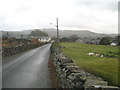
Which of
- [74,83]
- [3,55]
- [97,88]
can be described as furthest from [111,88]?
[3,55]

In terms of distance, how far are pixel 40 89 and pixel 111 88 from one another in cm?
617

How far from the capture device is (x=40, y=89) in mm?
10445

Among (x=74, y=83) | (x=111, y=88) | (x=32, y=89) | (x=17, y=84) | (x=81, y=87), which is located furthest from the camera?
(x=17, y=84)


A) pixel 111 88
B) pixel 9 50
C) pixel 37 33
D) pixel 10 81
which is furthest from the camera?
pixel 37 33

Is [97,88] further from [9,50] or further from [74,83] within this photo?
[9,50]

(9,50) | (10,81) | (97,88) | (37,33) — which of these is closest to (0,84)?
(10,81)

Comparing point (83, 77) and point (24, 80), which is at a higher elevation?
point (83, 77)

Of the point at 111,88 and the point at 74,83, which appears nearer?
the point at 111,88

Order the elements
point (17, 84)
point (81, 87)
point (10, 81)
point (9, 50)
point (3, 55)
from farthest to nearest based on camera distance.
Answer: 1. point (9, 50)
2. point (3, 55)
3. point (10, 81)
4. point (17, 84)
5. point (81, 87)

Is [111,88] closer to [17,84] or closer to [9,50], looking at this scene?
[17,84]

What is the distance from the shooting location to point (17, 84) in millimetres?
11453

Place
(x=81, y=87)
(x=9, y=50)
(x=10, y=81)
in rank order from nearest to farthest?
(x=81, y=87) → (x=10, y=81) → (x=9, y=50)

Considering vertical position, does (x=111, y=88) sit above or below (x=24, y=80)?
above

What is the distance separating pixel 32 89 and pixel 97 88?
19.5ft
